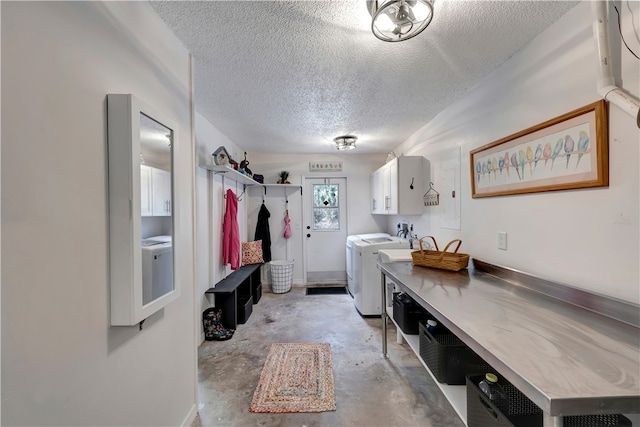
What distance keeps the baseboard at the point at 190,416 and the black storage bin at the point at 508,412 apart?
1623mm

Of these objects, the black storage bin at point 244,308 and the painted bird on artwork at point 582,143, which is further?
Result: the black storage bin at point 244,308

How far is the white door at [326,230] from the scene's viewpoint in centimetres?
458

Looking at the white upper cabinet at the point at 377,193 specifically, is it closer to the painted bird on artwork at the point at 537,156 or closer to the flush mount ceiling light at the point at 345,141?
the flush mount ceiling light at the point at 345,141

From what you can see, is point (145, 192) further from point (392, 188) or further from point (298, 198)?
point (298, 198)

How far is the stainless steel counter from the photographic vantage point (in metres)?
0.64

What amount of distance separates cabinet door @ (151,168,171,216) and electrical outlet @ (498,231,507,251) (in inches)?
83.6

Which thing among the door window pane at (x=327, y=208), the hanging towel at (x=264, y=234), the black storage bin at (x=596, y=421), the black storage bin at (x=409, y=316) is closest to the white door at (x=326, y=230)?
the door window pane at (x=327, y=208)

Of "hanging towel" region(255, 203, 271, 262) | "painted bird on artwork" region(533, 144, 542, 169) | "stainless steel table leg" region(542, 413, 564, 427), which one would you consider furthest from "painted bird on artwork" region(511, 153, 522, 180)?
"hanging towel" region(255, 203, 271, 262)

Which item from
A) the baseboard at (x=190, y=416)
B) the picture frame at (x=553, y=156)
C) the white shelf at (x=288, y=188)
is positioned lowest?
the baseboard at (x=190, y=416)

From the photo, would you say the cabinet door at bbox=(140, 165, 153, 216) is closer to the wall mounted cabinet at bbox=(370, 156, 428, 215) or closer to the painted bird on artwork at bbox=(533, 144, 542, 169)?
the painted bird on artwork at bbox=(533, 144, 542, 169)

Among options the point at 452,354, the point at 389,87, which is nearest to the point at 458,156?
the point at 389,87

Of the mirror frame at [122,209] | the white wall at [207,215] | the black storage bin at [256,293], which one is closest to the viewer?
the mirror frame at [122,209]

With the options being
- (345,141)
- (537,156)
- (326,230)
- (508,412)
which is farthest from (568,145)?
(326,230)

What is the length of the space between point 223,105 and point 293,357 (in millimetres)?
2488
